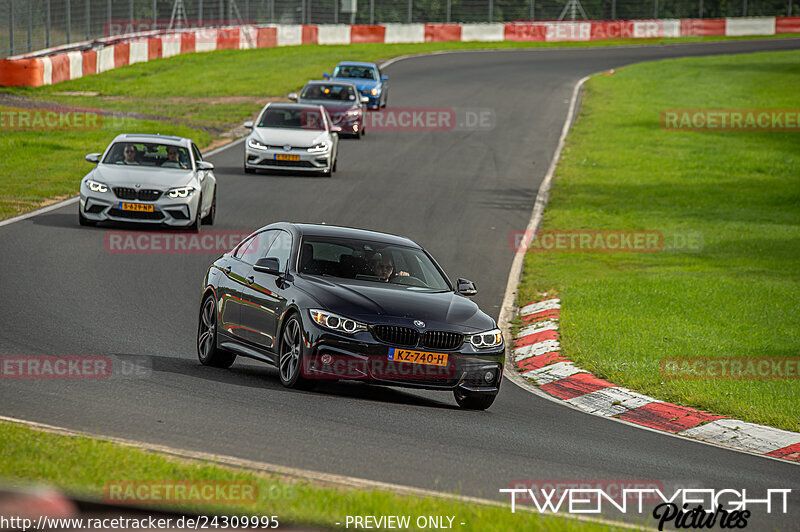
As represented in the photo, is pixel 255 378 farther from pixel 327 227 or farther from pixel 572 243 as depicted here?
pixel 572 243

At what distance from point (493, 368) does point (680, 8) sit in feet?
220

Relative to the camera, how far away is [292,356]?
10453 mm

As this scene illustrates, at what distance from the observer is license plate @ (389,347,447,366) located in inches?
395

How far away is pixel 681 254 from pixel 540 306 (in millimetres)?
5505

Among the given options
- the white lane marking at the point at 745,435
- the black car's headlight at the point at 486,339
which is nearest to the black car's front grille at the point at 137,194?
the black car's headlight at the point at 486,339

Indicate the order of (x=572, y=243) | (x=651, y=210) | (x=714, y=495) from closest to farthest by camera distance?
(x=714, y=495)
(x=572, y=243)
(x=651, y=210)

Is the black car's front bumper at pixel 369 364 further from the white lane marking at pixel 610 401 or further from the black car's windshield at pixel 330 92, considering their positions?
the black car's windshield at pixel 330 92

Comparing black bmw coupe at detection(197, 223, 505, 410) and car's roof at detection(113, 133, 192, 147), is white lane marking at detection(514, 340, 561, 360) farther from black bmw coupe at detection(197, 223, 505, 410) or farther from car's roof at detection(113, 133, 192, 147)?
car's roof at detection(113, 133, 192, 147)

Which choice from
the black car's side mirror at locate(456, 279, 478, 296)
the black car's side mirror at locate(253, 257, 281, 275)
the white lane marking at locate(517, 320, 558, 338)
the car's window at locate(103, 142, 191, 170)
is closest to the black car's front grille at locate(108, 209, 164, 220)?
the car's window at locate(103, 142, 191, 170)

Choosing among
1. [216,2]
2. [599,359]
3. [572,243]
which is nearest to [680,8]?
[216,2]

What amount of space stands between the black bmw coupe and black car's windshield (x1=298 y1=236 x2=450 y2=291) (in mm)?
12

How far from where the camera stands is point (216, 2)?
2312 inches

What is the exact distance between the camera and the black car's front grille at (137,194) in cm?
1969

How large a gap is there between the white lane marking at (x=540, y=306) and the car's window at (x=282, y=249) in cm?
524
